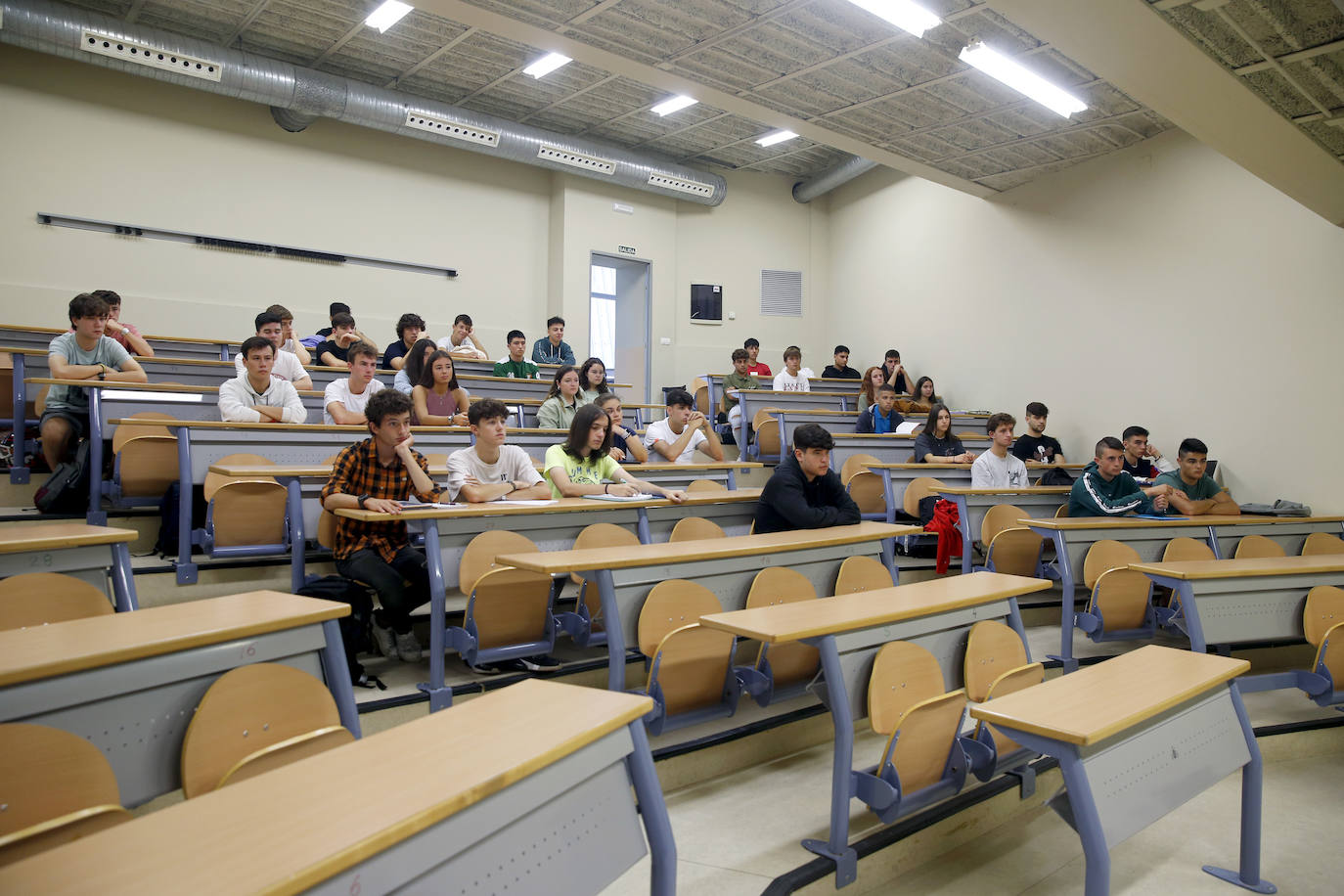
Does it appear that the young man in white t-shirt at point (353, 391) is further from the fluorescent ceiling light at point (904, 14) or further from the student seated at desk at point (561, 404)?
the fluorescent ceiling light at point (904, 14)

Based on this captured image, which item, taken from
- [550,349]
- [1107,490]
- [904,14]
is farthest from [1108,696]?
[550,349]

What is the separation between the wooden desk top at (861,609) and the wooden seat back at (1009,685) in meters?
0.26

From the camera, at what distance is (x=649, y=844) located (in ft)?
4.88

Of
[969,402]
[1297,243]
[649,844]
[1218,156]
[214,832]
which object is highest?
[1218,156]

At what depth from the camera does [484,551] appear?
119 inches

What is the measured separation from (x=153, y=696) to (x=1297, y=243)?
7.44 m

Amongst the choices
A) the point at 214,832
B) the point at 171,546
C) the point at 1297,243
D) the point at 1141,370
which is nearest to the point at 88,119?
the point at 171,546

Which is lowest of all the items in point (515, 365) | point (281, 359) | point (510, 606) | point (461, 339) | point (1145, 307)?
point (510, 606)

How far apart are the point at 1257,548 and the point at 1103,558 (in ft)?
4.04

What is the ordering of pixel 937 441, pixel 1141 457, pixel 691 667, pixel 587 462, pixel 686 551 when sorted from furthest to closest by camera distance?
pixel 1141 457, pixel 937 441, pixel 587 462, pixel 686 551, pixel 691 667

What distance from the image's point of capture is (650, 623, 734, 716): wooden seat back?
2475 millimetres

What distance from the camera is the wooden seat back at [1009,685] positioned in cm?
227

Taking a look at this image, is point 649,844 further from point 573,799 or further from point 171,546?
point 171,546

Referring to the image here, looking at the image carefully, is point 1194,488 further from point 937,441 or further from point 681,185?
point 681,185
